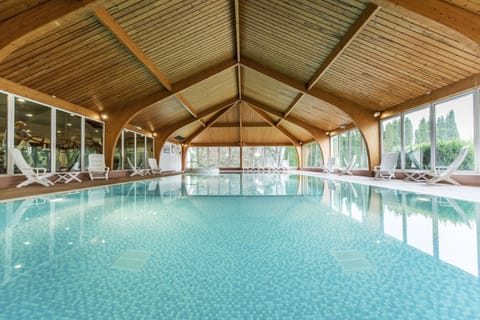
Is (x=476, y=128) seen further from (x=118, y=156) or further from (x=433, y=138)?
(x=118, y=156)

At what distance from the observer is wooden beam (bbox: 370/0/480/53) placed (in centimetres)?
399

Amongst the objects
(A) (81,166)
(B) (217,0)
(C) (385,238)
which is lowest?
(C) (385,238)

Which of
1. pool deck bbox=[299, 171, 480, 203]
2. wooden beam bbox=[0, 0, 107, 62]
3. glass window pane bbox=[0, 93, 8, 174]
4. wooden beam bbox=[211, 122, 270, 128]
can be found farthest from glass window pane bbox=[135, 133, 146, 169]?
pool deck bbox=[299, 171, 480, 203]

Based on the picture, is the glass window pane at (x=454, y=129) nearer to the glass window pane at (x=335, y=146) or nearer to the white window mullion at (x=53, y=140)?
the glass window pane at (x=335, y=146)

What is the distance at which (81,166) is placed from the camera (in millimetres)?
8977

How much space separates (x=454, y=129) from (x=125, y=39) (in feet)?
28.2

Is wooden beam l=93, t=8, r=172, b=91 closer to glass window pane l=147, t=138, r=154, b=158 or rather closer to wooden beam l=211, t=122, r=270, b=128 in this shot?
glass window pane l=147, t=138, r=154, b=158

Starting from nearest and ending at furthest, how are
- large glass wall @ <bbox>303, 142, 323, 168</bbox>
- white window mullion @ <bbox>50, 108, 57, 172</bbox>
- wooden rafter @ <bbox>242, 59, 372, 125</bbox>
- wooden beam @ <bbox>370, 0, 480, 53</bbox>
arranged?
wooden beam @ <bbox>370, 0, 480, 53</bbox> < white window mullion @ <bbox>50, 108, 57, 172</bbox> < wooden rafter @ <bbox>242, 59, 372, 125</bbox> < large glass wall @ <bbox>303, 142, 323, 168</bbox>

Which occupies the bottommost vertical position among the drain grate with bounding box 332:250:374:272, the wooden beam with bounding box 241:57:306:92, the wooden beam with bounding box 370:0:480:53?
the drain grate with bounding box 332:250:374:272

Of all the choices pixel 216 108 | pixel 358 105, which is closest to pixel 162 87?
pixel 216 108

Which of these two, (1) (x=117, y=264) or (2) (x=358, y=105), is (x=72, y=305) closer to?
(1) (x=117, y=264)

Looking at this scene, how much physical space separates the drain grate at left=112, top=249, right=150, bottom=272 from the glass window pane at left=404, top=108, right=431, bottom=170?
28.6ft

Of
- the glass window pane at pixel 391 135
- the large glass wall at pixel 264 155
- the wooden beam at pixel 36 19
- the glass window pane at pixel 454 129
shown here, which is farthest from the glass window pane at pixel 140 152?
the glass window pane at pixel 454 129

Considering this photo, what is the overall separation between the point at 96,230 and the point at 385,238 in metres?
2.74
